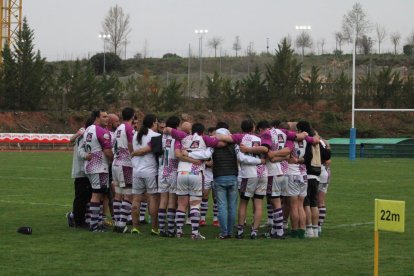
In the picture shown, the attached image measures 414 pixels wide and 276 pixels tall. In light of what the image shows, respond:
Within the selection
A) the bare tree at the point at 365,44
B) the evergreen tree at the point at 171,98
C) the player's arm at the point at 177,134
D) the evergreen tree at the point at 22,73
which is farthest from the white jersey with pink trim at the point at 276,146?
the bare tree at the point at 365,44

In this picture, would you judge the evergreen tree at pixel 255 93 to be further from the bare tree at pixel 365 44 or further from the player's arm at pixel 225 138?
the player's arm at pixel 225 138

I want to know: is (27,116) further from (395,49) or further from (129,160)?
(395,49)

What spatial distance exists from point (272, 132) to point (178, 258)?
11.2 feet

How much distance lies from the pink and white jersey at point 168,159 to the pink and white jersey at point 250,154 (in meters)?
1.08

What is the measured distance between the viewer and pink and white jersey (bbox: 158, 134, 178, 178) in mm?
15164

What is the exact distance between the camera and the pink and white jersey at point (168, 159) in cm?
1516

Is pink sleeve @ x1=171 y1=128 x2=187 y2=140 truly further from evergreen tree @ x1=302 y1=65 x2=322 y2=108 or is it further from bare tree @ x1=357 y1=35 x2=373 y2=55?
bare tree @ x1=357 y1=35 x2=373 y2=55

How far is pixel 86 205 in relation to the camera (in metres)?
16.7

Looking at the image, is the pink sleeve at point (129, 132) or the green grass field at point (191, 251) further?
the pink sleeve at point (129, 132)

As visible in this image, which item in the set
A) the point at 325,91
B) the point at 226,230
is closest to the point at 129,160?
the point at 226,230

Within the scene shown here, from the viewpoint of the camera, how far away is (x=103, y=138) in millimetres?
15766

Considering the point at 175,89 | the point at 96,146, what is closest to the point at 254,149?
the point at 96,146

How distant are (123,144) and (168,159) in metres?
0.93

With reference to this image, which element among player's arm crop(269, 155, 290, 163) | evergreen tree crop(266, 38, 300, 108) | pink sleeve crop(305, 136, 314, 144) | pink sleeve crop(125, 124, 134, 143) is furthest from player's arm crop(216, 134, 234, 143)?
evergreen tree crop(266, 38, 300, 108)
